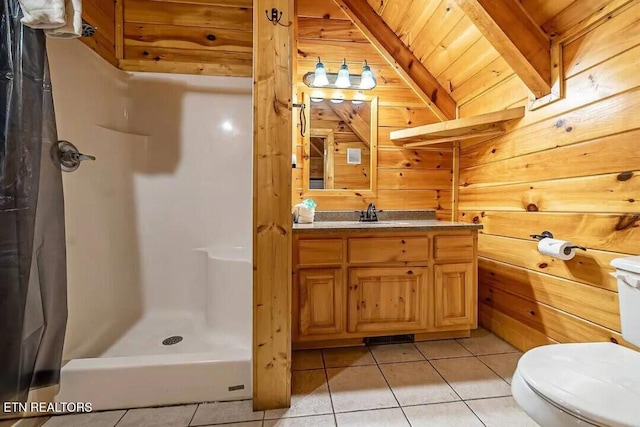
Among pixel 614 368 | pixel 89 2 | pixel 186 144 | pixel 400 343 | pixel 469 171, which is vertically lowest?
pixel 400 343

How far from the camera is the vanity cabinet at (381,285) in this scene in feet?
5.86

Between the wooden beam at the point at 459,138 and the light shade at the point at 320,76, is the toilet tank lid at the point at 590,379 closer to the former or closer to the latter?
the wooden beam at the point at 459,138

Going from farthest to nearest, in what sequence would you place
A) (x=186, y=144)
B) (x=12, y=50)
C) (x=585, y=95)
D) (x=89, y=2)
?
(x=186, y=144), (x=89, y=2), (x=585, y=95), (x=12, y=50)

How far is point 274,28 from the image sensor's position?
4.08 feet

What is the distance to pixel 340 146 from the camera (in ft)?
7.56

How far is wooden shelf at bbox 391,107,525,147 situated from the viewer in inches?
71.1

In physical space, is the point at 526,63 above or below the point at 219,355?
above

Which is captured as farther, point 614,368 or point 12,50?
point 12,50

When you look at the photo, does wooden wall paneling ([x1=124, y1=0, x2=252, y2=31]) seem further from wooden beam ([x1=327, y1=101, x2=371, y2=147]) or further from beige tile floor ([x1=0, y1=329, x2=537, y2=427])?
beige tile floor ([x1=0, y1=329, x2=537, y2=427])

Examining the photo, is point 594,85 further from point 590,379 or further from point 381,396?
point 381,396

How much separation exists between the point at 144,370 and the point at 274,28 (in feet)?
5.38

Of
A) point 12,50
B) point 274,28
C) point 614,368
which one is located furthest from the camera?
point 274,28

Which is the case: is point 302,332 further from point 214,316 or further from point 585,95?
point 585,95

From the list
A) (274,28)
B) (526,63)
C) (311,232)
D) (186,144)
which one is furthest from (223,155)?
(526,63)
